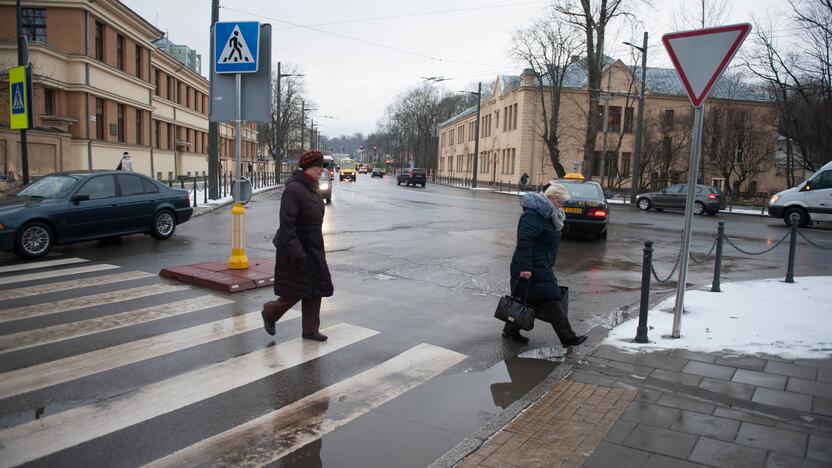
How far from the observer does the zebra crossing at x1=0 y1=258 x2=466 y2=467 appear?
12.2 ft

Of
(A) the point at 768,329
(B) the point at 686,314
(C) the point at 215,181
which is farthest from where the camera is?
(C) the point at 215,181

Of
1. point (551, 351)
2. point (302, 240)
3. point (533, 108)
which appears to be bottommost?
point (551, 351)

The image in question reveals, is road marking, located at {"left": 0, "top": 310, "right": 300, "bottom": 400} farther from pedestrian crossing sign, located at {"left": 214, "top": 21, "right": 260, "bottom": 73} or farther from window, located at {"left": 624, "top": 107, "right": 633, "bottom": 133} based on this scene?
window, located at {"left": 624, "top": 107, "right": 633, "bottom": 133}

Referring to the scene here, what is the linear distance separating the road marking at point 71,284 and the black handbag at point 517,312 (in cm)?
567

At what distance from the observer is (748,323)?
22.5 ft

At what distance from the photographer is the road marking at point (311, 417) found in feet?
11.7

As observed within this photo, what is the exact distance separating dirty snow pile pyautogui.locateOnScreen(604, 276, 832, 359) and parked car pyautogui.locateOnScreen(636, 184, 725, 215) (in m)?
20.9

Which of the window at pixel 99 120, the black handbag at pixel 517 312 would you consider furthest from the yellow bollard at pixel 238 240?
the window at pixel 99 120

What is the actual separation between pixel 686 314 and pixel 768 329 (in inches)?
36.8

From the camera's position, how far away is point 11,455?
11.3 feet

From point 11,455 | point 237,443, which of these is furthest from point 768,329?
point 11,455

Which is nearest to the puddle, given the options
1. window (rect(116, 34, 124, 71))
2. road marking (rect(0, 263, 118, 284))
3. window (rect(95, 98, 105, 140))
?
road marking (rect(0, 263, 118, 284))

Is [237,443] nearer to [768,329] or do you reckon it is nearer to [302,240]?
[302,240]

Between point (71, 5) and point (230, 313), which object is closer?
point (230, 313)
